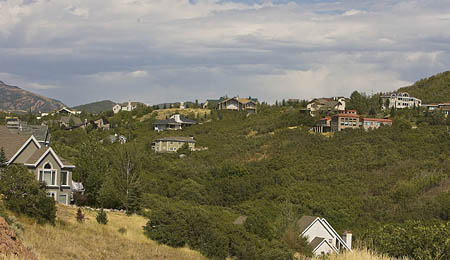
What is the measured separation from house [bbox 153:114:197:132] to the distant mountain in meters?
53.7

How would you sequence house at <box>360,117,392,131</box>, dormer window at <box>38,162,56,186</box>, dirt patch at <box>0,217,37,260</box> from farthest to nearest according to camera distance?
house at <box>360,117,392,131</box>, dormer window at <box>38,162,56,186</box>, dirt patch at <box>0,217,37,260</box>

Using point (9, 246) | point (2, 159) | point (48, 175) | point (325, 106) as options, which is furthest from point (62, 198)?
point (325, 106)

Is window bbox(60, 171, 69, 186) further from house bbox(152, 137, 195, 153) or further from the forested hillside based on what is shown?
house bbox(152, 137, 195, 153)

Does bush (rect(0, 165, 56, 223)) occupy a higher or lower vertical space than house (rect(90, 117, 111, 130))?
lower

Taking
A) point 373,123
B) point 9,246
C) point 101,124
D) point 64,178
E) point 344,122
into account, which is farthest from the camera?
point 101,124

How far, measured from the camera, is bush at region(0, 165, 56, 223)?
87.6 feet

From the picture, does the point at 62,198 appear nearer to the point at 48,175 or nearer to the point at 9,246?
the point at 48,175

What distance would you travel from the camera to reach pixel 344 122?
91.6m

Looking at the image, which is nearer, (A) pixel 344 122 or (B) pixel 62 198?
(B) pixel 62 198

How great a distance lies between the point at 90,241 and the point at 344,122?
2803 inches

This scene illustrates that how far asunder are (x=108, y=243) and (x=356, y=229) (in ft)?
118

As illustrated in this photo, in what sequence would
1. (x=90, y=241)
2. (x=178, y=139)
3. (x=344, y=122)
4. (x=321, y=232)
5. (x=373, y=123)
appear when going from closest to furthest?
(x=90, y=241) < (x=321, y=232) < (x=344, y=122) < (x=373, y=123) < (x=178, y=139)

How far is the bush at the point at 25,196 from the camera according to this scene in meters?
26.7

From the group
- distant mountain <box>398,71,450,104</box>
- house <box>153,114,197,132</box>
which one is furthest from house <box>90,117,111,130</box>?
distant mountain <box>398,71,450,104</box>
